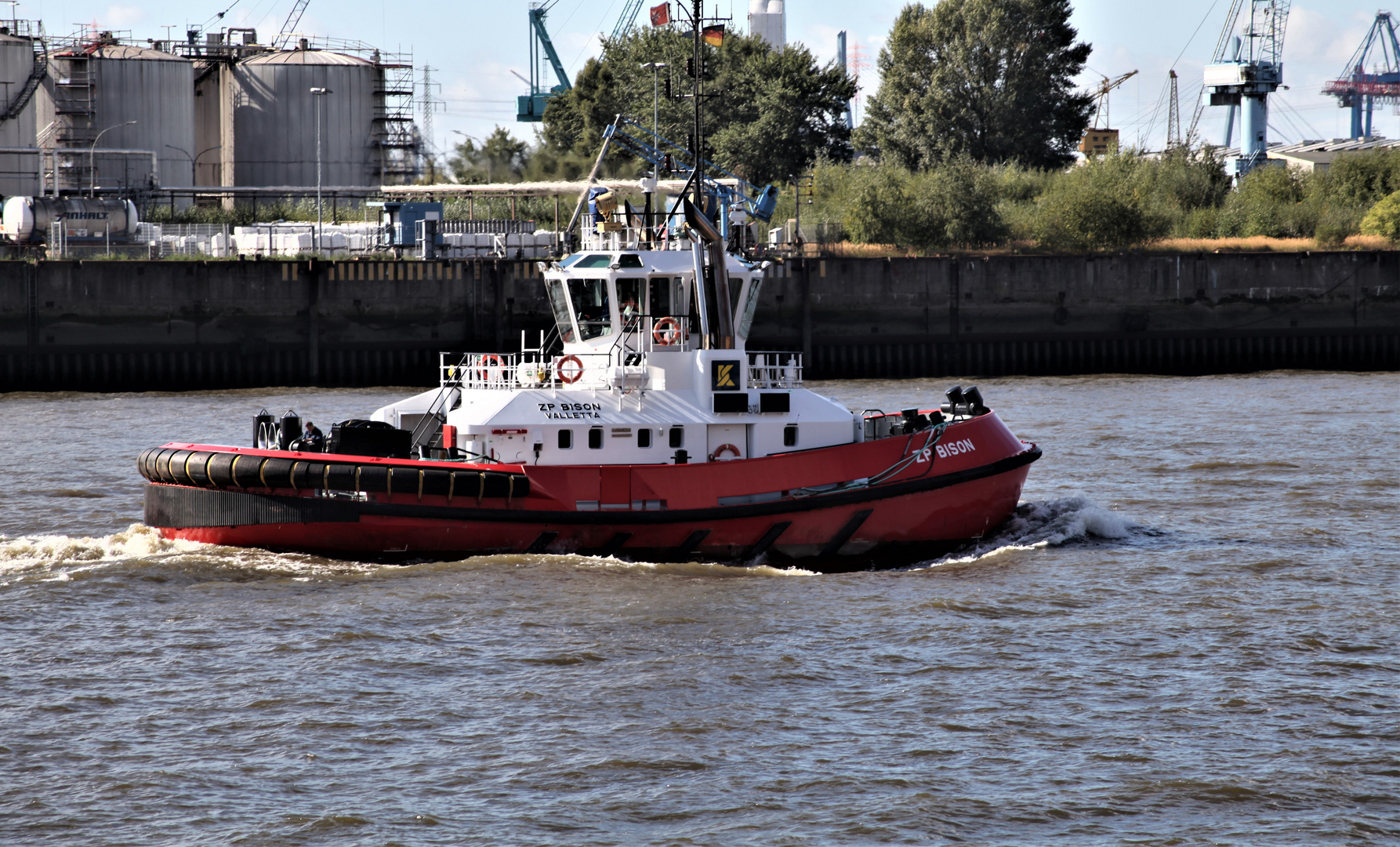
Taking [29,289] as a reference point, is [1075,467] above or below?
below

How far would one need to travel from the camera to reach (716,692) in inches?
419

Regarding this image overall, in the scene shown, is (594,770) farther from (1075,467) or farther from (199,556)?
(1075,467)

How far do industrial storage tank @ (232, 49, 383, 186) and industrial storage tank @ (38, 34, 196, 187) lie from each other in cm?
207

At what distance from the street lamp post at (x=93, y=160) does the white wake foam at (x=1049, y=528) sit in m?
37.8

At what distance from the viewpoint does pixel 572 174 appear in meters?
38.3

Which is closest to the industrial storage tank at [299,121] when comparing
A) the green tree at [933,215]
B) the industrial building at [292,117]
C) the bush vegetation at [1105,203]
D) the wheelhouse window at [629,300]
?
the industrial building at [292,117]

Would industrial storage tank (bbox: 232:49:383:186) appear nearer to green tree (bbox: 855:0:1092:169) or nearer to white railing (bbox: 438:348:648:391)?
green tree (bbox: 855:0:1092:169)

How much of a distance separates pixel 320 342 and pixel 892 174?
2175 cm

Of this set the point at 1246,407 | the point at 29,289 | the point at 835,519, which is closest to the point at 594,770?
the point at 835,519

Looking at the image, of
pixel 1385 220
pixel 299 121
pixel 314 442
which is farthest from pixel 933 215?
pixel 314 442

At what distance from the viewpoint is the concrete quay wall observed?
3384cm

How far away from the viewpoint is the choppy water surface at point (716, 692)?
337 inches

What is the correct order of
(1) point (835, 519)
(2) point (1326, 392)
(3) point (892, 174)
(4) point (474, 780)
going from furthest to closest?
1. (3) point (892, 174)
2. (2) point (1326, 392)
3. (1) point (835, 519)
4. (4) point (474, 780)

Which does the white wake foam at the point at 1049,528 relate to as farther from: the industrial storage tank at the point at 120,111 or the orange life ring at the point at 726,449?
the industrial storage tank at the point at 120,111
